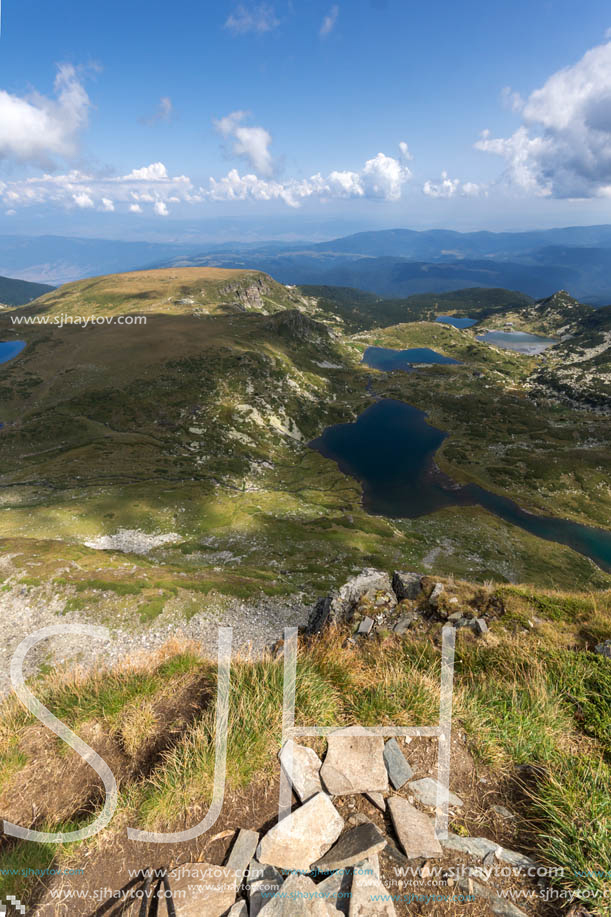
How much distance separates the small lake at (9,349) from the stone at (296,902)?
18156 cm

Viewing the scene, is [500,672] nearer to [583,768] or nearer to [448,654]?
[448,654]

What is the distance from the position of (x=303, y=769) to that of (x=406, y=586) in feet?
48.2

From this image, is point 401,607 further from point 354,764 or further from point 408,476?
point 408,476

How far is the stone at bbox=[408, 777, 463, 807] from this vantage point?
16.4ft

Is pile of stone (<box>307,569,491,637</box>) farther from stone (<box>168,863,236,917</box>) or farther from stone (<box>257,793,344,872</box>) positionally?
stone (<box>168,863,236,917</box>)

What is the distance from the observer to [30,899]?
4148 mm

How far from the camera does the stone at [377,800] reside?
15.9ft

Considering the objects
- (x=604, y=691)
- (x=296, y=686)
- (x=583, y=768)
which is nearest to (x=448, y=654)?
(x=604, y=691)

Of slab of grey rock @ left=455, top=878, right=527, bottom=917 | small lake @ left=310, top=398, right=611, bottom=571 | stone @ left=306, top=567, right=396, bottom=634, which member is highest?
slab of grey rock @ left=455, top=878, right=527, bottom=917

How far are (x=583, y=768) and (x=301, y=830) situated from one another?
4026 millimetres

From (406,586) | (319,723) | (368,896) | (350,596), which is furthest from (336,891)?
(350,596)

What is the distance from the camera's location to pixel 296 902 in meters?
3.63

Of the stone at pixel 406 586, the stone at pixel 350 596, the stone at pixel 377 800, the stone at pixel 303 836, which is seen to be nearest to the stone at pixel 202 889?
the stone at pixel 303 836

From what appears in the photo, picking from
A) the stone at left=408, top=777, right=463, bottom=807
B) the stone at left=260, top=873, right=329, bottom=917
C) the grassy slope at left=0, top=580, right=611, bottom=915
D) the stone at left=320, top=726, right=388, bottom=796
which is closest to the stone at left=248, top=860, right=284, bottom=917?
the stone at left=260, top=873, right=329, bottom=917
